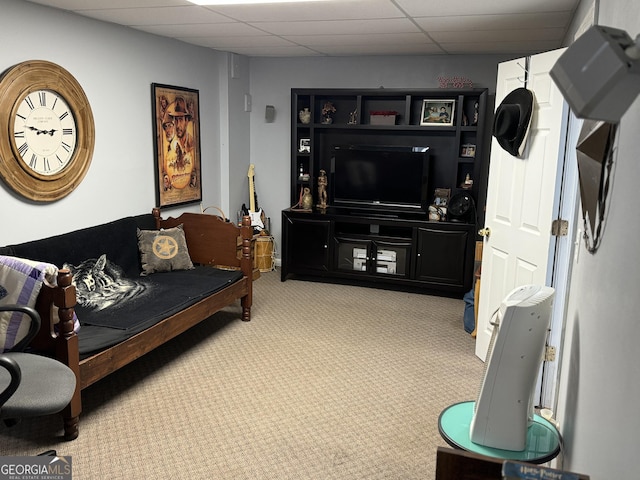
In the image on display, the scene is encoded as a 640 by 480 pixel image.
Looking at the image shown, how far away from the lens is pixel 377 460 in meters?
2.65

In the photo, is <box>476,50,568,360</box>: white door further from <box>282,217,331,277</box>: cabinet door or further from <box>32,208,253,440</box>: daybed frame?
<box>282,217,331,277</box>: cabinet door

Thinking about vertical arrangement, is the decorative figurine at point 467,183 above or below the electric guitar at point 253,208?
above

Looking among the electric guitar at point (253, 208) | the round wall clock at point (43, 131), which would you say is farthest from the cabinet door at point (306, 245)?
the round wall clock at point (43, 131)

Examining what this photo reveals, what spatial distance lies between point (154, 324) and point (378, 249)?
266 cm

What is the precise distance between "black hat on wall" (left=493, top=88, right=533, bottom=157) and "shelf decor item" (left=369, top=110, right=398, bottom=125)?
2029mm

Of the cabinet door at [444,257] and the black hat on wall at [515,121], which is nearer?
the black hat on wall at [515,121]

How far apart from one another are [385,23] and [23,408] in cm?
307

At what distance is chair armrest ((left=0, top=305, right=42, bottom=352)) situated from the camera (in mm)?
2375

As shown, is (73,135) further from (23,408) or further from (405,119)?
(405,119)

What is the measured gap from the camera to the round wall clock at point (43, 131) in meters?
3.22

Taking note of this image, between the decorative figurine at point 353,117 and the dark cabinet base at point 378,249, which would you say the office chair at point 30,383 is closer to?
the dark cabinet base at point 378,249

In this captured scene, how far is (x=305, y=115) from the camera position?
5773 mm
